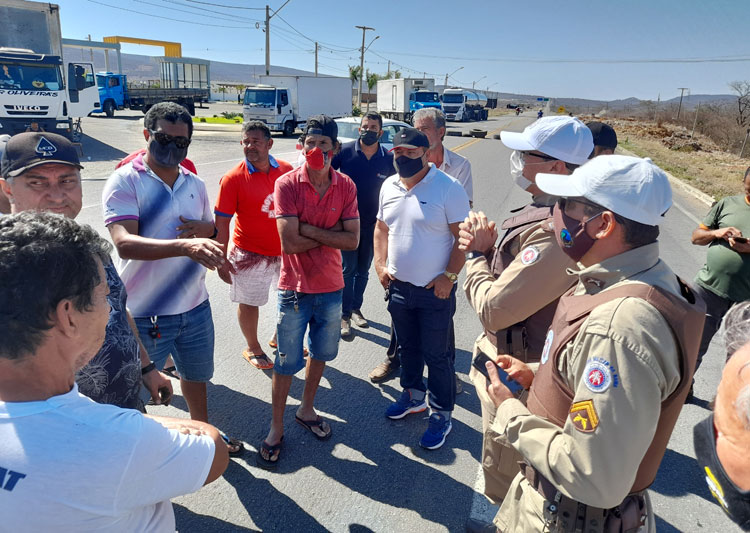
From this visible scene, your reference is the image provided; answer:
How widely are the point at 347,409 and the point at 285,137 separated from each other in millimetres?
24261

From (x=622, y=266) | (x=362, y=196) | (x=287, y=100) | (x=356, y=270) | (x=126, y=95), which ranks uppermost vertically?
(x=126, y=95)

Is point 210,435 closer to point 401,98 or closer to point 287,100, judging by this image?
point 287,100

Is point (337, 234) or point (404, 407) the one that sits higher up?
point (337, 234)

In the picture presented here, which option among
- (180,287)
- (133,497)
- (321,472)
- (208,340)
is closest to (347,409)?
(321,472)

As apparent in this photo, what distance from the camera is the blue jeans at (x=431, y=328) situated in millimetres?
A: 3334

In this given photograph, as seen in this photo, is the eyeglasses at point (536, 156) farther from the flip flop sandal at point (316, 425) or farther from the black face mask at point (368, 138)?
the black face mask at point (368, 138)

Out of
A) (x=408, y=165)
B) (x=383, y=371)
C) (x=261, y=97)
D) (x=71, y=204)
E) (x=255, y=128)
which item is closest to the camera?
(x=71, y=204)

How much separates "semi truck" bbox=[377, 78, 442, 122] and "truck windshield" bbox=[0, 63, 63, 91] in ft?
83.9

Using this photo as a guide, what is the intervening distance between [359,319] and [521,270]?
3288mm

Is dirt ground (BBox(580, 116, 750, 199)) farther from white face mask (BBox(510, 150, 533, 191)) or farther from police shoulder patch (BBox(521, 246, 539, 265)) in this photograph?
police shoulder patch (BBox(521, 246, 539, 265))

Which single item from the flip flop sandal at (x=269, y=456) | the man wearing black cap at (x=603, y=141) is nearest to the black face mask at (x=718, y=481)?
the flip flop sandal at (x=269, y=456)

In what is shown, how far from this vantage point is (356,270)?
525 centimetres

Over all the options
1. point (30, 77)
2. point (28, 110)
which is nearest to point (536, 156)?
point (28, 110)

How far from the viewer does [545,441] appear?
1537mm
